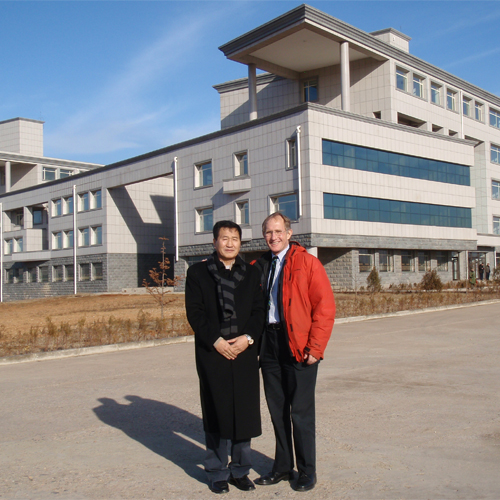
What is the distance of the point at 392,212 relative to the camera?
39219 mm

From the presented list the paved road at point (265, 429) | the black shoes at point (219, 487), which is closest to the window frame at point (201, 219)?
the paved road at point (265, 429)

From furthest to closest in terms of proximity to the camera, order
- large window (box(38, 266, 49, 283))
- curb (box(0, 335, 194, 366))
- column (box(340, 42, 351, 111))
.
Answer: large window (box(38, 266, 49, 283)), column (box(340, 42, 351, 111)), curb (box(0, 335, 194, 366))

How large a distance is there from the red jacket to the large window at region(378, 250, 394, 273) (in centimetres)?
3586

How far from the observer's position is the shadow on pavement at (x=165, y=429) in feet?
15.7

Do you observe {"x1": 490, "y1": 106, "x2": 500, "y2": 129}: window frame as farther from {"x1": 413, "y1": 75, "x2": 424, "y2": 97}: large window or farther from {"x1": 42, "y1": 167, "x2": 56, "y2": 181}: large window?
{"x1": 42, "y1": 167, "x2": 56, "y2": 181}: large window

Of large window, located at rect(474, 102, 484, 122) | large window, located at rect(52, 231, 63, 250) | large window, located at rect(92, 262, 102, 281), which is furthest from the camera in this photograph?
large window, located at rect(52, 231, 63, 250)

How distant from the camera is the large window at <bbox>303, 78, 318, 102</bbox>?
145ft

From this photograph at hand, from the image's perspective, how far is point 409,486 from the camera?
13.2 feet

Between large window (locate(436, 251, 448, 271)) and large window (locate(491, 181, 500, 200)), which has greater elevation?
large window (locate(491, 181, 500, 200))

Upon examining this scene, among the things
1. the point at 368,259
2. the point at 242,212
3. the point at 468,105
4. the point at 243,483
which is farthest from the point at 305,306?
the point at 468,105

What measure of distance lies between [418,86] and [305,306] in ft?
146

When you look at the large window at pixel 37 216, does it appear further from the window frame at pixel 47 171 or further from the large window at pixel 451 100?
the large window at pixel 451 100

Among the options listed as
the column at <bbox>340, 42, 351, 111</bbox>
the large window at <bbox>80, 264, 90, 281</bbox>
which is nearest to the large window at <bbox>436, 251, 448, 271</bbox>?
the column at <bbox>340, 42, 351, 111</bbox>

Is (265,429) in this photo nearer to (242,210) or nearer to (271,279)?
(271,279)
